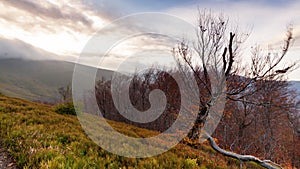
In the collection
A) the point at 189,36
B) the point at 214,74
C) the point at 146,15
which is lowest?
the point at 214,74

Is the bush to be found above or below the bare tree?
below

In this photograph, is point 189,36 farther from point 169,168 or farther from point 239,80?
point 169,168

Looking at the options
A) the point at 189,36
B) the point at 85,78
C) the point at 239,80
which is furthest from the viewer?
the point at 239,80

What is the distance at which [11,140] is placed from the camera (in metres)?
6.83

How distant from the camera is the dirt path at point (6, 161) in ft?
18.0

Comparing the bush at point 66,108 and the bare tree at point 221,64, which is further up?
the bare tree at point 221,64

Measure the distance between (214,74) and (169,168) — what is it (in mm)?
12273

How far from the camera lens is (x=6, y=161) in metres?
5.91

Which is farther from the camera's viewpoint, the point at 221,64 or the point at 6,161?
the point at 221,64

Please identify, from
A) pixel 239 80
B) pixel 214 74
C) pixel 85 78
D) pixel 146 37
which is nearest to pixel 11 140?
pixel 85 78

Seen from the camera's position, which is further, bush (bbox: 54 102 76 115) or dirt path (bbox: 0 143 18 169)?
bush (bbox: 54 102 76 115)

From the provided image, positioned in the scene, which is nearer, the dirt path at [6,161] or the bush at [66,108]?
the dirt path at [6,161]

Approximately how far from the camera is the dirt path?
5.50m

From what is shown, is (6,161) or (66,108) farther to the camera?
(66,108)
